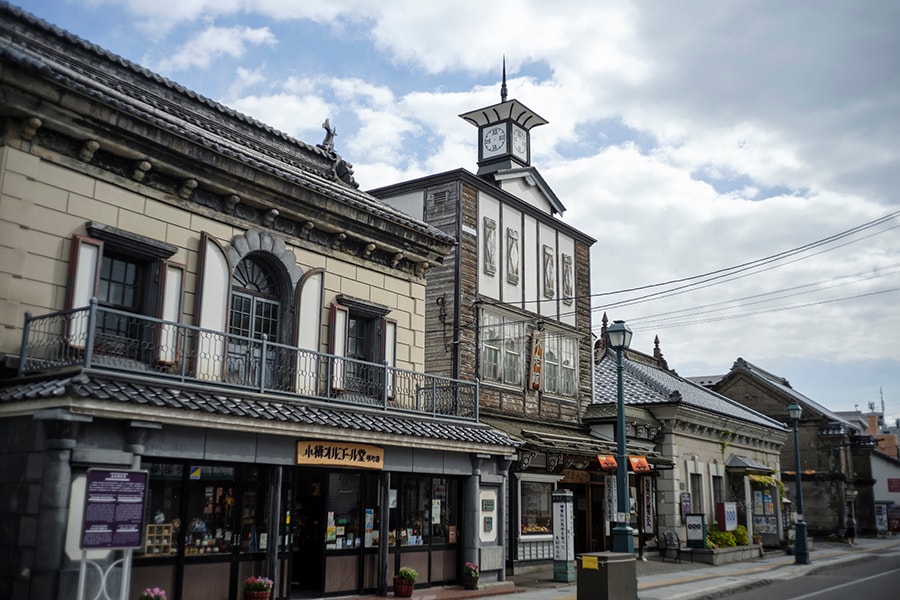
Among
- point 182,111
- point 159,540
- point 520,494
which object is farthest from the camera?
point 520,494

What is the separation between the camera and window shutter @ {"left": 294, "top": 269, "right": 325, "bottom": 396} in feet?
53.1

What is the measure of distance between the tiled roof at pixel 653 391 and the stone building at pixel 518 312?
90.3 inches

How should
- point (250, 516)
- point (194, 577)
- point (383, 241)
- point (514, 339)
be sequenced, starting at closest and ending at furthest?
point (194, 577)
point (250, 516)
point (383, 241)
point (514, 339)

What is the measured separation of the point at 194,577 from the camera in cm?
1332

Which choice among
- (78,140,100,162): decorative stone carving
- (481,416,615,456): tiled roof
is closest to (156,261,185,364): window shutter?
(78,140,100,162): decorative stone carving

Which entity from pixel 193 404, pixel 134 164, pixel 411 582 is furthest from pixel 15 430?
pixel 411 582

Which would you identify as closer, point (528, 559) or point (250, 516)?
point (250, 516)

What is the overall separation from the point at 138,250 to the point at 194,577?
552cm

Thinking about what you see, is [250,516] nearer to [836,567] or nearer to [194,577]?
[194,577]

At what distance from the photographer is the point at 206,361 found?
47.9ft

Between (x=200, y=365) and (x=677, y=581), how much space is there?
554 inches

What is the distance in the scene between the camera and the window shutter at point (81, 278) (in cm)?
1250

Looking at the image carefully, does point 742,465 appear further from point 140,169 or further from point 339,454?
point 140,169

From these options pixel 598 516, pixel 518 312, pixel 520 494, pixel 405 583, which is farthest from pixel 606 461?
pixel 405 583
